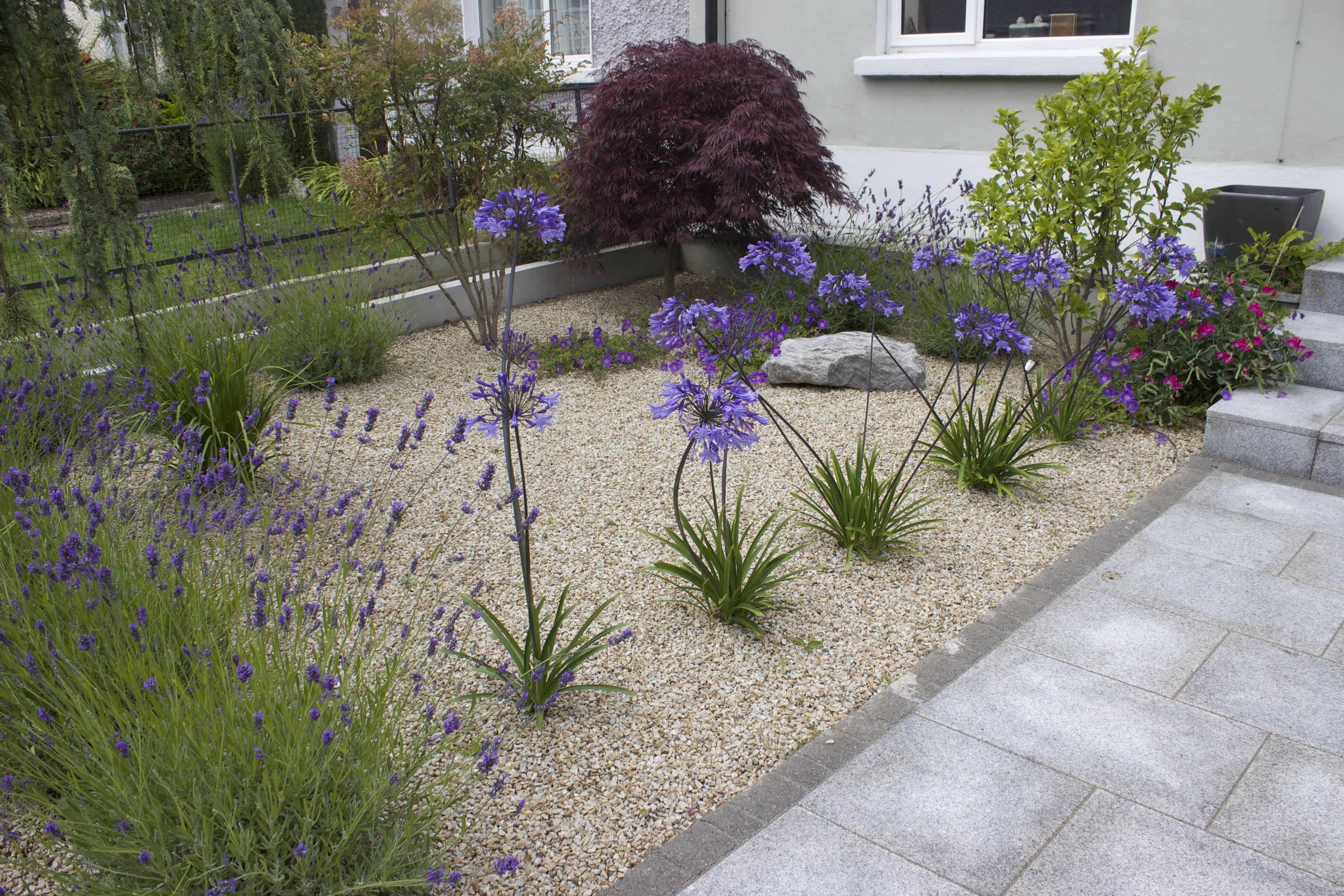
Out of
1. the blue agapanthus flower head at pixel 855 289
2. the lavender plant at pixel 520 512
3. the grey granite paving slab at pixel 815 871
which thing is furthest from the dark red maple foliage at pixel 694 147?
Result: the grey granite paving slab at pixel 815 871

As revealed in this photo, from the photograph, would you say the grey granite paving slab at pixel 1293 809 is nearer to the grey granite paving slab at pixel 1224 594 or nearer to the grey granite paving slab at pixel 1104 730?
the grey granite paving slab at pixel 1104 730

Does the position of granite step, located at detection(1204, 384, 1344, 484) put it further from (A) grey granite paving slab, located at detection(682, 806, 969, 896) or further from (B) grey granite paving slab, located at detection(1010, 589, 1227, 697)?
(A) grey granite paving slab, located at detection(682, 806, 969, 896)

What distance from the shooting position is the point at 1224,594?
3.27 m

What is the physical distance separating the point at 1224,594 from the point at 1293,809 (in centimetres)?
112

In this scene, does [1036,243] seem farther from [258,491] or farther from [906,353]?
[258,491]

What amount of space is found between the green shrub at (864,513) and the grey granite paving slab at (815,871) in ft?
4.60

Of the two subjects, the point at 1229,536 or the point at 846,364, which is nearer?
the point at 1229,536

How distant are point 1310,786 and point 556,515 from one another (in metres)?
2.63

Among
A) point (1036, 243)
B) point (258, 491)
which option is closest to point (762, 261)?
point (1036, 243)

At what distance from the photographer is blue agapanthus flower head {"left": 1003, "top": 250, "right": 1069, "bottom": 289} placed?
403cm

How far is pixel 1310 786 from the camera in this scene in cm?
236

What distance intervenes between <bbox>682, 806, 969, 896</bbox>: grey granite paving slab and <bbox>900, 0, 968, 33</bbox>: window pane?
6164 mm

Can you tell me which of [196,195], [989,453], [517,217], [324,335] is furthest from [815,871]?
[196,195]

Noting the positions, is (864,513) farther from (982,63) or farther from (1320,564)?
(982,63)
